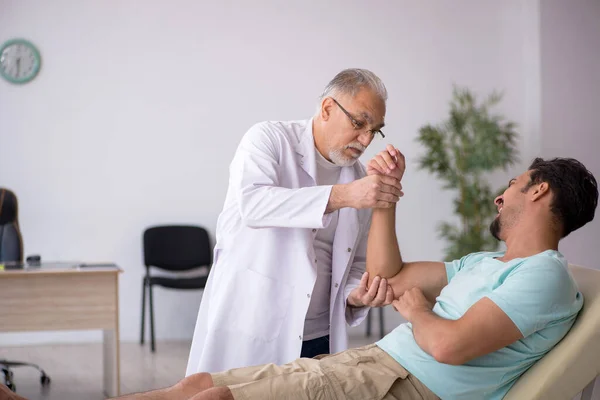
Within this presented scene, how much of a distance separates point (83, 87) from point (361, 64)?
221 centimetres

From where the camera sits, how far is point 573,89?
591cm

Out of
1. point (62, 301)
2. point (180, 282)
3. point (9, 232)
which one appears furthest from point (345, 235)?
point (180, 282)

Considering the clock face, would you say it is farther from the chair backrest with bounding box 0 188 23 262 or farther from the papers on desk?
the papers on desk

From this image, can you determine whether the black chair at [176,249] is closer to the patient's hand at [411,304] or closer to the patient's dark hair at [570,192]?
the patient's hand at [411,304]

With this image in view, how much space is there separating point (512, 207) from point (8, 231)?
3306mm

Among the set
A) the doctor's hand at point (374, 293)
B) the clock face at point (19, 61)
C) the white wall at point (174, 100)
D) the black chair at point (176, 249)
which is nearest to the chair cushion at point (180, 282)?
the black chair at point (176, 249)

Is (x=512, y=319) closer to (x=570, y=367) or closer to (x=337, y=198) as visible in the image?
(x=570, y=367)

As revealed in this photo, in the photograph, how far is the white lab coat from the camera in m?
2.01

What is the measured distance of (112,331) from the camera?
3934mm

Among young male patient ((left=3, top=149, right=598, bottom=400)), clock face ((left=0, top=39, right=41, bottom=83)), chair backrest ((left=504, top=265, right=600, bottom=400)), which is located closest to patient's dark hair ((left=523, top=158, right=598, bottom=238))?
young male patient ((left=3, top=149, right=598, bottom=400))

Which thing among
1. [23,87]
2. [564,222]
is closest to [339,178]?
[564,222]

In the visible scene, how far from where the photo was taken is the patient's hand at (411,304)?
1.71m

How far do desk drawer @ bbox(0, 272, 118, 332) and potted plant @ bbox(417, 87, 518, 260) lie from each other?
105 inches

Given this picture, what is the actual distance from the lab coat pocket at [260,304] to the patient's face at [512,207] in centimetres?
61
